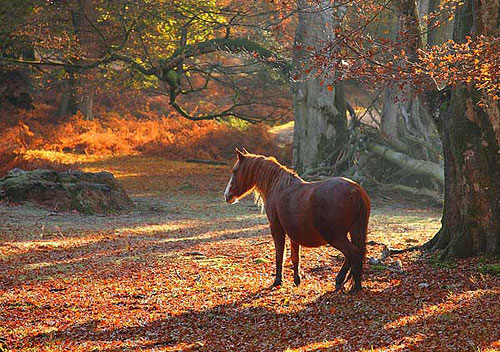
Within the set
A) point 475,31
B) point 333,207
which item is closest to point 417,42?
point 475,31

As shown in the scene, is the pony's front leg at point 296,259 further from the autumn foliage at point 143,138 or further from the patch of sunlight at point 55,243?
the autumn foliage at point 143,138

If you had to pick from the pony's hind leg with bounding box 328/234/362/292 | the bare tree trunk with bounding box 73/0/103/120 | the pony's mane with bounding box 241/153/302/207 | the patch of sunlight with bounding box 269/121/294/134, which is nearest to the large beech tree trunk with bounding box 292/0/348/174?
the bare tree trunk with bounding box 73/0/103/120

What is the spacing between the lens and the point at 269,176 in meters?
7.65

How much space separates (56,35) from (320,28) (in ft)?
25.0

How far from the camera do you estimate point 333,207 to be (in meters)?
6.48

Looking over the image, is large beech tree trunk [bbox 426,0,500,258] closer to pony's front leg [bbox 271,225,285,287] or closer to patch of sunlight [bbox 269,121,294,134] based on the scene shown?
pony's front leg [bbox 271,225,285,287]

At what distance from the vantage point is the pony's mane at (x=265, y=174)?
294 inches

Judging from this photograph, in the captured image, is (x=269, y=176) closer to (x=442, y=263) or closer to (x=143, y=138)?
(x=442, y=263)

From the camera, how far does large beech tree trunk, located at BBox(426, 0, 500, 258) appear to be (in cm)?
780

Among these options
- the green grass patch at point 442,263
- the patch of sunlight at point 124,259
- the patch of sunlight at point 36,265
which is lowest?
the patch of sunlight at point 36,265

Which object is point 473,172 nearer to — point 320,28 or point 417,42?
point 417,42

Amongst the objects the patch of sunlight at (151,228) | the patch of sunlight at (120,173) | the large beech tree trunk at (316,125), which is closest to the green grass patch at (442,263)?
the patch of sunlight at (151,228)

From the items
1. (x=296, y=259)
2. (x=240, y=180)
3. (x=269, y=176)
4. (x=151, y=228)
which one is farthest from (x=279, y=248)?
(x=151, y=228)

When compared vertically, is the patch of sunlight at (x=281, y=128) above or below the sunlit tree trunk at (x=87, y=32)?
below
